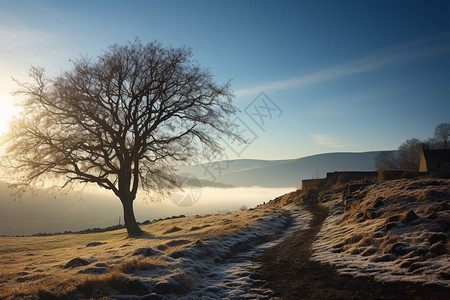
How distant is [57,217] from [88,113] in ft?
685

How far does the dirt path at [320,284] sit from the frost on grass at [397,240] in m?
0.37

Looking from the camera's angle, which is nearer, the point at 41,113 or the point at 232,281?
the point at 232,281

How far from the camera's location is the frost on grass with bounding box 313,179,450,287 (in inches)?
313

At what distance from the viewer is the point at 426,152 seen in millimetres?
53781

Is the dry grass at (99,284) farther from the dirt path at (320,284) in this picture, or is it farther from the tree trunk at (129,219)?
the tree trunk at (129,219)

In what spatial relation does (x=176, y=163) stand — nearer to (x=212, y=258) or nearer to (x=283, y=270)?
(x=212, y=258)

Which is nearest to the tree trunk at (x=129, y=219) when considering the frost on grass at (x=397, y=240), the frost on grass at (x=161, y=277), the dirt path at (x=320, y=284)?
the frost on grass at (x=161, y=277)

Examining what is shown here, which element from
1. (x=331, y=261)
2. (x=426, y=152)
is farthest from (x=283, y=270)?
(x=426, y=152)

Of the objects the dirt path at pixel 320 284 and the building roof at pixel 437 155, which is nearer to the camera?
the dirt path at pixel 320 284

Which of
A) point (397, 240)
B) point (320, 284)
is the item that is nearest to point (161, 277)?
point (320, 284)

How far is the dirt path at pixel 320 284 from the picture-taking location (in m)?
6.84

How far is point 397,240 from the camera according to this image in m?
9.82

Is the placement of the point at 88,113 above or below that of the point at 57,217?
above

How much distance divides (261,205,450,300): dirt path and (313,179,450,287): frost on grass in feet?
1.23
